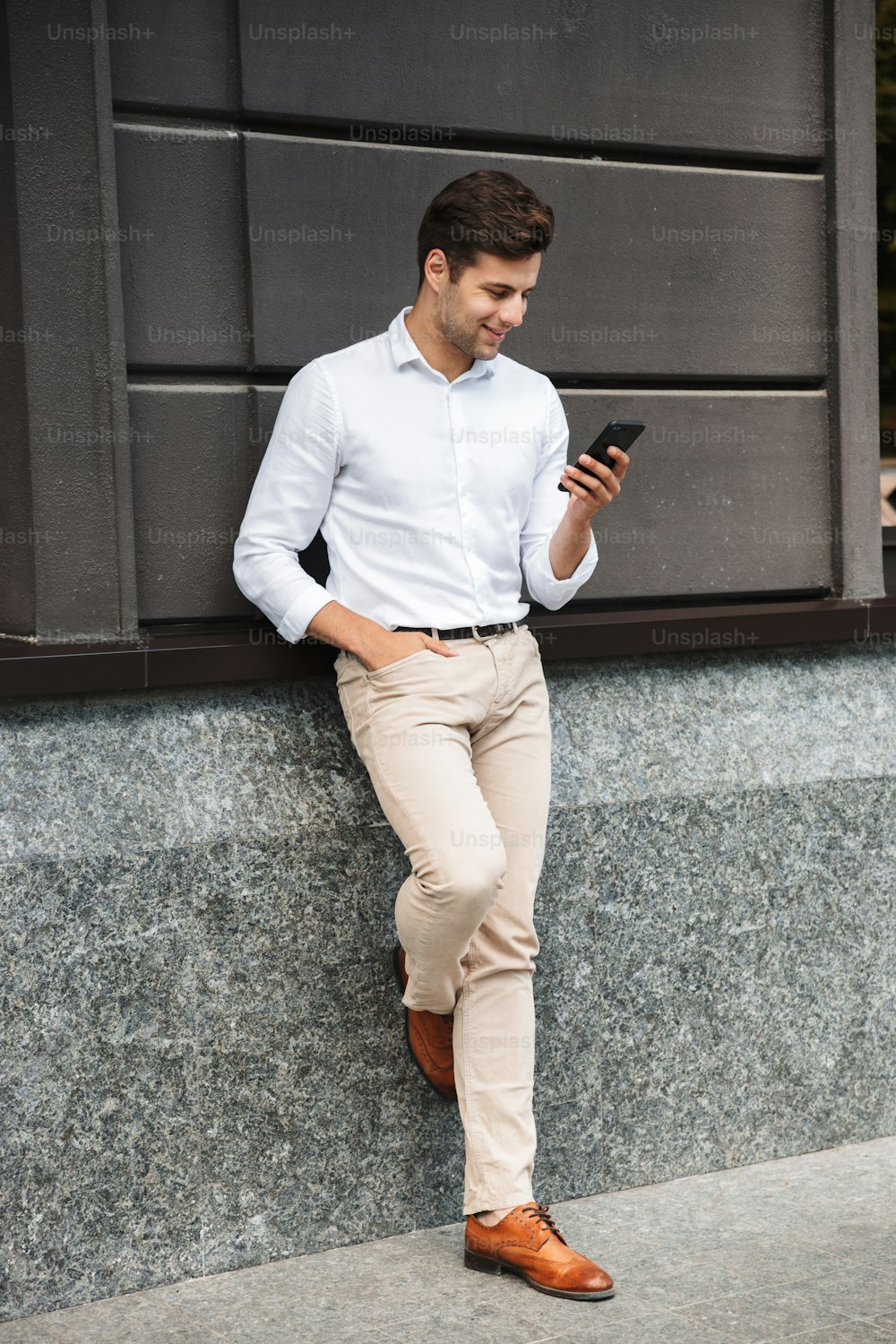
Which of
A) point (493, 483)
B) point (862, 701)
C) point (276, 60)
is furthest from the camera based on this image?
point (862, 701)

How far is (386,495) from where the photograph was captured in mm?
3969

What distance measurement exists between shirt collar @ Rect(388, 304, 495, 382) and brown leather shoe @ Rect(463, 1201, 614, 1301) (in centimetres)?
209

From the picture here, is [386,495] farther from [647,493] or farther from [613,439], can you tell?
[647,493]

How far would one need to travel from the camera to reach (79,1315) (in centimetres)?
370

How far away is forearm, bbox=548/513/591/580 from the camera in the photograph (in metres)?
3.99

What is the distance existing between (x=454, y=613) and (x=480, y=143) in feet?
5.30

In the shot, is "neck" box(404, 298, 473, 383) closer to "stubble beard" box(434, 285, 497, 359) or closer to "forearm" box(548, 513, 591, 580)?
"stubble beard" box(434, 285, 497, 359)

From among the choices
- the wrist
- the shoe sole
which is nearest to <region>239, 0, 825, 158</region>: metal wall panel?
the wrist

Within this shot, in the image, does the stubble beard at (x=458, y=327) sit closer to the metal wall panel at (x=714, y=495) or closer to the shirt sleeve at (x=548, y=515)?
the shirt sleeve at (x=548, y=515)

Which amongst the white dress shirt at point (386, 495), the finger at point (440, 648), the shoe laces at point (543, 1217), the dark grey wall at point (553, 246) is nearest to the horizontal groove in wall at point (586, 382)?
the dark grey wall at point (553, 246)

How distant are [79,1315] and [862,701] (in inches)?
114

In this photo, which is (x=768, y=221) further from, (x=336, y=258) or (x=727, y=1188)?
(x=727, y=1188)

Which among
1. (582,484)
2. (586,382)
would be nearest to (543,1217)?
(582,484)

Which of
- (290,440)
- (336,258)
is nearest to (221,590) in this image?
(290,440)
